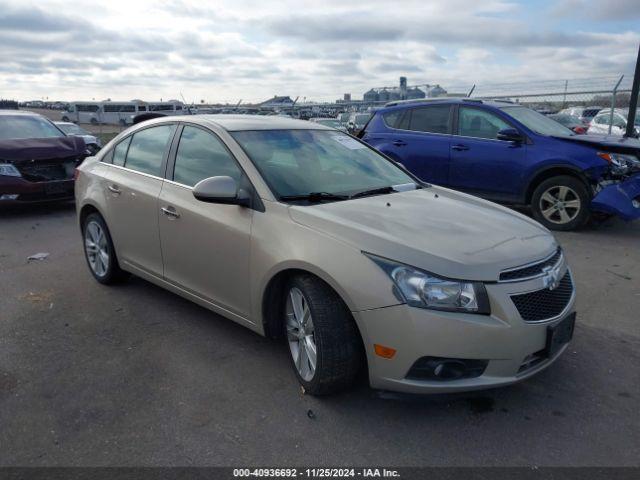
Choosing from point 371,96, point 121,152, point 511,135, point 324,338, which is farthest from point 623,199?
point 371,96

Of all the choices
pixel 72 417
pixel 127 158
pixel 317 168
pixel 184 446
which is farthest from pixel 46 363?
pixel 317 168

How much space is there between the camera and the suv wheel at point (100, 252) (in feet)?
16.5

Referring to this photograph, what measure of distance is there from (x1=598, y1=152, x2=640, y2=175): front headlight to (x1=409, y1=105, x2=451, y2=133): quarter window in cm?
231

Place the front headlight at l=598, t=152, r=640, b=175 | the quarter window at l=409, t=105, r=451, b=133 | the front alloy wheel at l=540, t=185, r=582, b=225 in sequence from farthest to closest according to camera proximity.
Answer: the quarter window at l=409, t=105, r=451, b=133
the front alloy wheel at l=540, t=185, r=582, b=225
the front headlight at l=598, t=152, r=640, b=175

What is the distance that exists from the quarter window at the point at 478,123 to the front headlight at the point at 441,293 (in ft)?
18.5

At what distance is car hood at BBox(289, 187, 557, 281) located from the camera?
2.82m

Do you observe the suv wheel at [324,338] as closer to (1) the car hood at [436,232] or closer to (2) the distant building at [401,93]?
(1) the car hood at [436,232]

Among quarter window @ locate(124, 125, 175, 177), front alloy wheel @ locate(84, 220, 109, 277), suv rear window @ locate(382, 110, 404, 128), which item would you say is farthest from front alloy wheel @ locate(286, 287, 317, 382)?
A: suv rear window @ locate(382, 110, 404, 128)

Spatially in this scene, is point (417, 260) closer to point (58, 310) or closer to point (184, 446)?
point (184, 446)

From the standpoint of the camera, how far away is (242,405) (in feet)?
10.4

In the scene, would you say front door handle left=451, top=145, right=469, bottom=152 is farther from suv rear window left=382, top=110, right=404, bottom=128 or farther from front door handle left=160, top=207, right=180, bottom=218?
front door handle left=160, top=207, right=180, bottom=218

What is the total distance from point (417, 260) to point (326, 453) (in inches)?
41.7

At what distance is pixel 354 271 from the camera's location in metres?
2.88

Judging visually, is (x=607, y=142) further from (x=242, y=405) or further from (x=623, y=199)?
(x=242, y=405)
